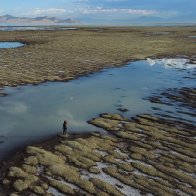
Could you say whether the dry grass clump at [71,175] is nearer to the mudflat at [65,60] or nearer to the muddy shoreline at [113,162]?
the muddy shoreline at [113,162]

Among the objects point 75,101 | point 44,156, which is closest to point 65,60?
point 75,101

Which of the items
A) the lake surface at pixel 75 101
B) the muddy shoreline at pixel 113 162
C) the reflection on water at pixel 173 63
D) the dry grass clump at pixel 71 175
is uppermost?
the dry grass clump at pixel 71 175

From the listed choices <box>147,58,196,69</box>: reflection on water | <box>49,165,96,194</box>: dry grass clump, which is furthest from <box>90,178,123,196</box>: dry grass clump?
<box>147,58,196,69</box>: reflection on water

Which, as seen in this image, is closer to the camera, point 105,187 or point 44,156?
point 105,187

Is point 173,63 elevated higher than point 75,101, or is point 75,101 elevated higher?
point 75,101

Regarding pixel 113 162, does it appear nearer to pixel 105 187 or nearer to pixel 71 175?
pixel 71 175

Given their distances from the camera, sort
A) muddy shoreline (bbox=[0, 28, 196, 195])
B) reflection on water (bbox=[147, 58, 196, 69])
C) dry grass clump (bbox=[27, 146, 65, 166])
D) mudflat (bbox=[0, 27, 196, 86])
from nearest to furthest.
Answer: muddy shoreline (bbox=[0, 28, 196, 195]) → dry grass clump (bbox=[27, 146, 65, 166]) → mudflat (bbox=[0, 27, 196, 86]) → reflection on water (bbox=[147, 58, 196, 69])

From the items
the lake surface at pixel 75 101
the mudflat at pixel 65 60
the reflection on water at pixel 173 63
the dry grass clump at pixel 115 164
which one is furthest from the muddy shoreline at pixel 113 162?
the reflection on water at pixel 173 63

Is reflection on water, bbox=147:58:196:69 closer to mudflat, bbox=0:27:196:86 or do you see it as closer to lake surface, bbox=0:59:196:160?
mudflat, bbox=0:27:196:86
